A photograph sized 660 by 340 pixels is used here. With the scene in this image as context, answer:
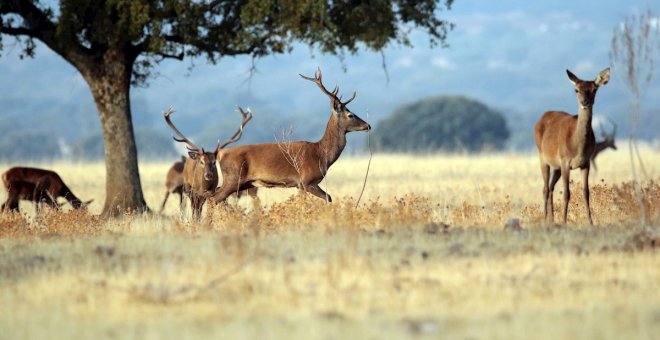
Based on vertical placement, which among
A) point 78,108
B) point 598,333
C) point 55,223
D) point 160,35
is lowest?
point 598,333

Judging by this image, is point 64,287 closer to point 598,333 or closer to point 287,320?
point 287,320

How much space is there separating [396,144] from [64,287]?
80.3m

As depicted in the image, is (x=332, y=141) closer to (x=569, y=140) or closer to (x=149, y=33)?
(x=569, y=140)

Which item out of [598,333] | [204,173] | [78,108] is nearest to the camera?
[598,333]

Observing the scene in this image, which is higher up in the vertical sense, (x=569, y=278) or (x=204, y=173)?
(x=204, y=173)

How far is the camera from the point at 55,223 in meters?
14.0

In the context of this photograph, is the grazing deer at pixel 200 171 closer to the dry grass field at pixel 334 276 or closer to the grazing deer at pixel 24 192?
the dry grass field at pixel 334 276

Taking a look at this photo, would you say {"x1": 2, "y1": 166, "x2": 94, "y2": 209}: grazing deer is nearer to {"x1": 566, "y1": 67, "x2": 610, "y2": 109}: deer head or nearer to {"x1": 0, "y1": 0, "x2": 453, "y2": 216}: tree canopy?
{"x1": 0, "y1": 0, "x2": 453, "y2": 216}: tree canopy

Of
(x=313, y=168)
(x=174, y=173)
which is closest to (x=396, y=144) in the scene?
(x=174, y=173)

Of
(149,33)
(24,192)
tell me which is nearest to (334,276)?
(149,33)

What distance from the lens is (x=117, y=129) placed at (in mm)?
20250

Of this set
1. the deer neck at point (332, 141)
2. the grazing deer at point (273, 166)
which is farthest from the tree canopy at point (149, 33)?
the grazing deer at point (273, 166)

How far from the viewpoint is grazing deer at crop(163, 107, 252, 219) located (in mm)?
16172

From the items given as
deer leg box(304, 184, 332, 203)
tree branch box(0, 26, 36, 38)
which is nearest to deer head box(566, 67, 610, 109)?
deer leg box(304, 184, 332, 203)
